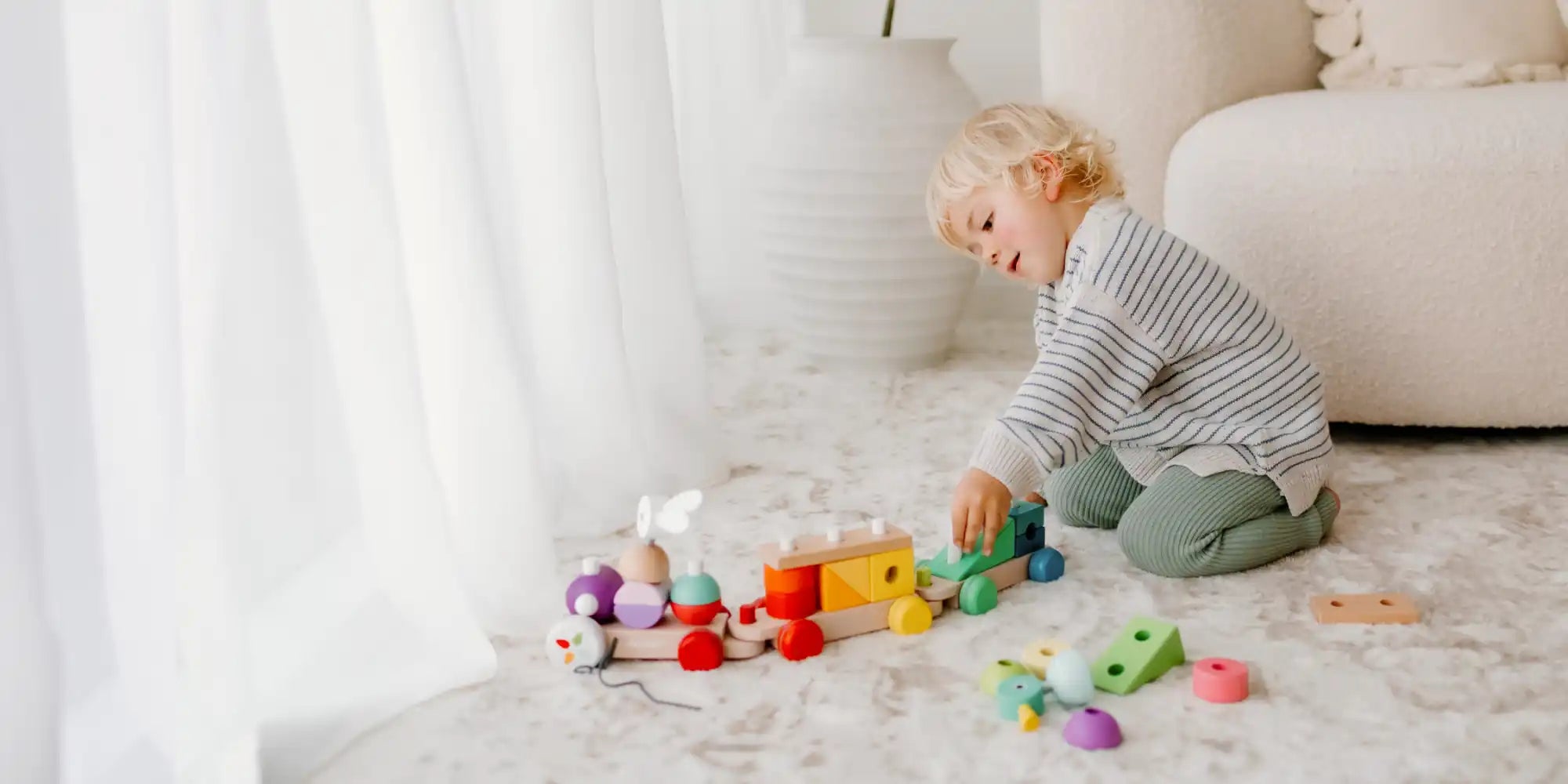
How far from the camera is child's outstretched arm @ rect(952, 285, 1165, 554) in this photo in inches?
47.8

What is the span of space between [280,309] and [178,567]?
0.23 metres

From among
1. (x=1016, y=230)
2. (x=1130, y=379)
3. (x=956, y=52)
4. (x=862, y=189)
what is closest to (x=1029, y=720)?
(x=1130, y=379)

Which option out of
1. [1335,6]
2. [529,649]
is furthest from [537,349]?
[1335,6]

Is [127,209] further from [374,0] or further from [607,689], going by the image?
[607,689]

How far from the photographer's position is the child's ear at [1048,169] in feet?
4.31

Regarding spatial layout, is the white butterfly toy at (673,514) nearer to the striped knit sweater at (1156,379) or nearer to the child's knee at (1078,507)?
the striped knit sweater at (1156,379)

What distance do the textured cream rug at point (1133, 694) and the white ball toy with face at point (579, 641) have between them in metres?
0.02

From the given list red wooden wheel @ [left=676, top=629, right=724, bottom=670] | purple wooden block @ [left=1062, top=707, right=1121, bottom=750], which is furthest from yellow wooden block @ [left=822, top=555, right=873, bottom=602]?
purple wooden block @ [left=1062, top=707, right=1121, bottom=750]

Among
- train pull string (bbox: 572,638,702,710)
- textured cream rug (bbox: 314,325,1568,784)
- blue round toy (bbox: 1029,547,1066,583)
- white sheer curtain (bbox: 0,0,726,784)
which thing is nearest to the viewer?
white sheer curtain (bbox: 0,0,726,784)

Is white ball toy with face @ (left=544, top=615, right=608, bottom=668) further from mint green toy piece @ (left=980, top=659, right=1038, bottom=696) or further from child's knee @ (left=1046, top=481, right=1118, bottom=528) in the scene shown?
child's knee @ (left=1046, top=481, right=1118, bottom=528)

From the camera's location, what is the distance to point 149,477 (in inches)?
33.8

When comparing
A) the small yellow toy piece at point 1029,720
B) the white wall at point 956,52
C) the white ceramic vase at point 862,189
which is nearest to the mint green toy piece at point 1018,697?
the small yellow toy piece at point 1029,720

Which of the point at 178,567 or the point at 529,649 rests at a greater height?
the point at 178,567

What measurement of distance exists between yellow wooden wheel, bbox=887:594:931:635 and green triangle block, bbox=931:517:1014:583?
2.2 inches
